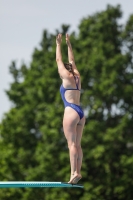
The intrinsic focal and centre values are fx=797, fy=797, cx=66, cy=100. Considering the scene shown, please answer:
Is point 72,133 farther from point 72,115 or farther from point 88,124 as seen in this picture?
point 88,124

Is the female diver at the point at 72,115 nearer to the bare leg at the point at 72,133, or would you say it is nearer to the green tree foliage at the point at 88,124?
the bare leg at the point at 72,133

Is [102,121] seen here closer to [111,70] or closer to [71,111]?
[111,70]

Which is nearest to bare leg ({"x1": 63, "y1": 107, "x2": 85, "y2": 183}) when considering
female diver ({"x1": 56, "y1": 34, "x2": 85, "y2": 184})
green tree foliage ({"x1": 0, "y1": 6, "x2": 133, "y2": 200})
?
female diver ({"x1": 56, "y1": 34, "x2": 85, "y2": 184})

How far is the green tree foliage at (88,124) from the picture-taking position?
46.9 m

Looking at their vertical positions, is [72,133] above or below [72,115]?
below

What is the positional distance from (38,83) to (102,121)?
4961 mm

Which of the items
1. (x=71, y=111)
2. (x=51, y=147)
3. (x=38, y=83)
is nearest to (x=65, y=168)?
(x=51, y=147)

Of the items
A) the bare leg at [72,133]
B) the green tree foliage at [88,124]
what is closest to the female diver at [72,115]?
the bare leg at [72,133]

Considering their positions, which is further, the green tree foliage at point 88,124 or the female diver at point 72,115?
the green tree foliage at point 88,124

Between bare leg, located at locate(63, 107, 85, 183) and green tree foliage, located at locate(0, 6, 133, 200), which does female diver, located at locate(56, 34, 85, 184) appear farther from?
green tree foliage, located at locate(0, 6, 133, 200)

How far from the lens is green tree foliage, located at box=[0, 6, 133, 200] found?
154 ft

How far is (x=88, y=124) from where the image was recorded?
47.3 m

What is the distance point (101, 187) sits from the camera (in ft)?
152

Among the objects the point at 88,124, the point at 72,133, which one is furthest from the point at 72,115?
the point at 88,124
